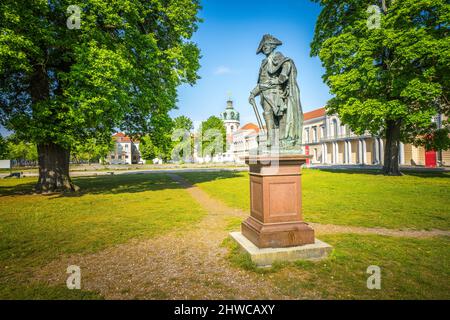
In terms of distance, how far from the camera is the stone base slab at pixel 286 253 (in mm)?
4520

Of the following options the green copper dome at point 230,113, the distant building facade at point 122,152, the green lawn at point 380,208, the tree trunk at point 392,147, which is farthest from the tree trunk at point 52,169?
the distant building facade at point 122,152

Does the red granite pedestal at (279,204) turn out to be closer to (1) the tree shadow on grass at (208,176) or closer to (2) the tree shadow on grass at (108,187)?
(2) the tree shadow on grass at (108,187)

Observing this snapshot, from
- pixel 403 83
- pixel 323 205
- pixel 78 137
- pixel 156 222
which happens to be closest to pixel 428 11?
pixel 403 83

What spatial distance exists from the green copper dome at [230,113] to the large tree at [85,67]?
7970 cm

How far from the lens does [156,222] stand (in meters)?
7.89

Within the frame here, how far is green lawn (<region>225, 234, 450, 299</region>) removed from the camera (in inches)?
142

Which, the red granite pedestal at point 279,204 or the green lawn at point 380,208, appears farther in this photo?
the green lawn at point 380,208

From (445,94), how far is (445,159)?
18.9 m

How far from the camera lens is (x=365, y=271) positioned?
421 cm

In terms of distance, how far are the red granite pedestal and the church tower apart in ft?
291

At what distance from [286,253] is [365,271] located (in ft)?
4.19

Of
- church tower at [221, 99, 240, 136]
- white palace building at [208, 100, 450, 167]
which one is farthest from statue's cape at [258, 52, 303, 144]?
church tower at [221, 99, 240, 136]

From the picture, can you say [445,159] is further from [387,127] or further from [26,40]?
[26,40]

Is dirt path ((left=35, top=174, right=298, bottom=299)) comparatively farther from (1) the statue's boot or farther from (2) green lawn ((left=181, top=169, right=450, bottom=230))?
(2) green lawn ((left=181, top=169, right=450, bottom=230))
